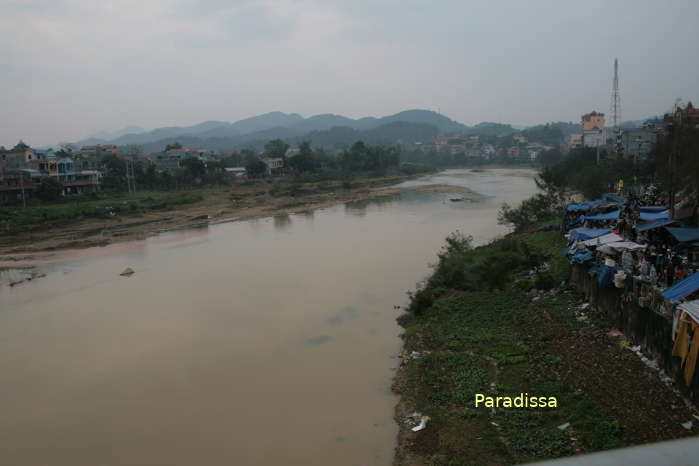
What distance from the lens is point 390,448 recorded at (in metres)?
6.42

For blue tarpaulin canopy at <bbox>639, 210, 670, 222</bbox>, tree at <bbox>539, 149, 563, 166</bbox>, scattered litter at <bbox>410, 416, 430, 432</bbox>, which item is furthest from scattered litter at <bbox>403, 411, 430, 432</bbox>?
tree at <bbox>539, 149, 563, 166</bbox>

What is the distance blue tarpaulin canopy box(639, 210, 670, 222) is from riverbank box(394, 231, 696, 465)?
2238mm

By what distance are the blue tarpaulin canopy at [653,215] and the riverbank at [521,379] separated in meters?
2.24

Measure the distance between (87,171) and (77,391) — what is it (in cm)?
3132

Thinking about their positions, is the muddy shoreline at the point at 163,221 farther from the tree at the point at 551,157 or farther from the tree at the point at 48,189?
the tree at the point at 551,157

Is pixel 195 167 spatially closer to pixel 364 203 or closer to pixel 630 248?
pixel 364 203

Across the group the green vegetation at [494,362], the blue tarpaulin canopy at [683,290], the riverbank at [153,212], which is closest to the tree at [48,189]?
the riverbank at [153,212]

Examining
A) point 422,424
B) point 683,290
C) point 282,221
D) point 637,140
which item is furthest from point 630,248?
point 637,140

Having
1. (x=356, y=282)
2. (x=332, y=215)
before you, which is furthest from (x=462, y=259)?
(x=332, y=215)

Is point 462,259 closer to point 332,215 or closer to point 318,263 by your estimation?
point 318,263

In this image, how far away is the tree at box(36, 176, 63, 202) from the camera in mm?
29969

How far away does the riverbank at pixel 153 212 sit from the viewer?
2383 cm

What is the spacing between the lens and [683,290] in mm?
6000

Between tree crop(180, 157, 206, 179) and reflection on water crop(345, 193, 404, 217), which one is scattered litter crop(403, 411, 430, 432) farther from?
tree crop(180, 157, 206, 179)
